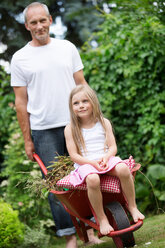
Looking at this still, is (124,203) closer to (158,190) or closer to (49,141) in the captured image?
(49,141)

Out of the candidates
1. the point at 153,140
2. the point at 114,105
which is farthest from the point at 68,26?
the point at 153,140

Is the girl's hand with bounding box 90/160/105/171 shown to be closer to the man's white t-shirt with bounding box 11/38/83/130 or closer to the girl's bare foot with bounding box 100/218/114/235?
the girl's bare foot with bounding box 100/218/114/235

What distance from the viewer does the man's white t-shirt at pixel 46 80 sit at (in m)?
3.03

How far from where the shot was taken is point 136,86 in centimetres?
447

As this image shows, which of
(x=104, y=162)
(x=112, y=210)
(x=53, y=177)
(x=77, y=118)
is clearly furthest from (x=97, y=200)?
(x=77, y=118)

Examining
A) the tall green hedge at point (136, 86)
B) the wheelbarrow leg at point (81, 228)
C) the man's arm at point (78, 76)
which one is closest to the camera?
the wheelbarrow leg at point (81, 228)

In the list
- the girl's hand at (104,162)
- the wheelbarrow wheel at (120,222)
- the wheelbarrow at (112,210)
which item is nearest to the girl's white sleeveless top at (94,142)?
the girl's hand at (104,162)

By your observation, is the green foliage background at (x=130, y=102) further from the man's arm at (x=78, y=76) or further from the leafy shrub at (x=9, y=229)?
the man's arm at (x=78, y=76)

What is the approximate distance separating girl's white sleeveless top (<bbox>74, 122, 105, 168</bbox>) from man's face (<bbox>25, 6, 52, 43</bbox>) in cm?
85

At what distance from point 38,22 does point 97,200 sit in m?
1.47

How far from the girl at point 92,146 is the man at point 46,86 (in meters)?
0.29

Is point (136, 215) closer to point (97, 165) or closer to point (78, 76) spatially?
point (97, 165)

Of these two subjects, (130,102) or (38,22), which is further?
(130,102)

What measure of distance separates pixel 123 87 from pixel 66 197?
2.45 meters
